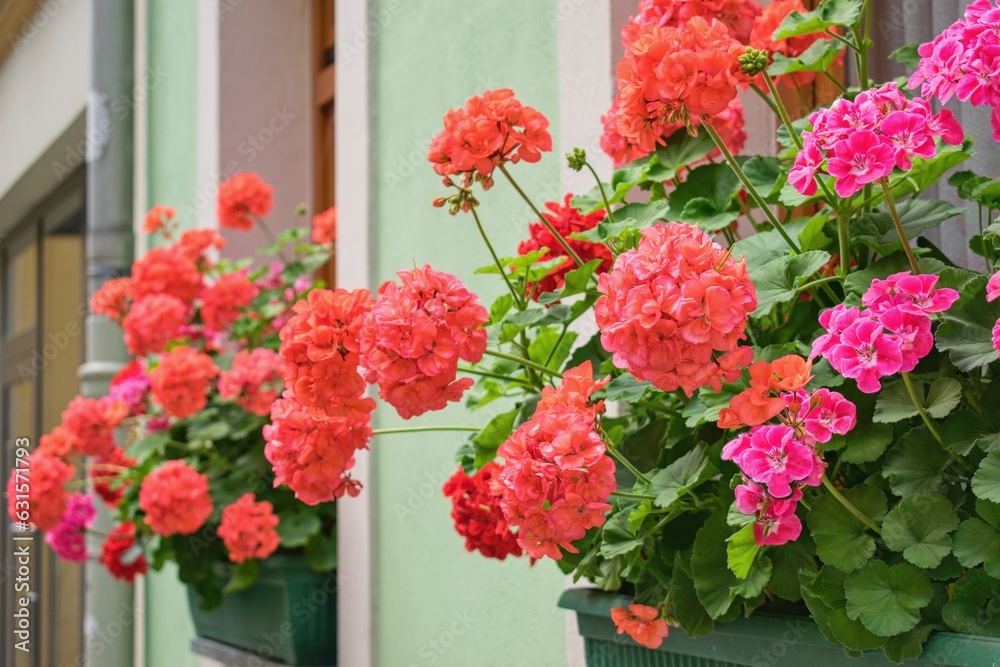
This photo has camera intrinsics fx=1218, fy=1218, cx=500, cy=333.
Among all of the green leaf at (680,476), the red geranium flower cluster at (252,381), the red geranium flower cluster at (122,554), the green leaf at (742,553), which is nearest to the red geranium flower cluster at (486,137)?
the green leaf at (680,476)

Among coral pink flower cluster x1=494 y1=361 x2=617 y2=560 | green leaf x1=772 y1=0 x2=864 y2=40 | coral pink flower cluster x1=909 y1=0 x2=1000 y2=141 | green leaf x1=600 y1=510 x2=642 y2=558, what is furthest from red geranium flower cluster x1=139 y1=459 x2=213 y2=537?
coral pink flower cluster x1=909 y1=0 x2=1000 y2=141

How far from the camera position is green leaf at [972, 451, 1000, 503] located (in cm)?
99

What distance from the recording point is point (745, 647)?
3.95 ft

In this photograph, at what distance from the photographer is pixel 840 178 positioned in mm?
1067

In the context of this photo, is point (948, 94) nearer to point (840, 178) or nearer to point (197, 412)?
point (840, 178)

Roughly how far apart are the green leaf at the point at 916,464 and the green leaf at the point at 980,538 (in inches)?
2.3

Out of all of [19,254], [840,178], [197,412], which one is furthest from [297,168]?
[19,254]

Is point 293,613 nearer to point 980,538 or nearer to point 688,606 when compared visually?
point 688,606

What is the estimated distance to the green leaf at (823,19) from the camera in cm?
131

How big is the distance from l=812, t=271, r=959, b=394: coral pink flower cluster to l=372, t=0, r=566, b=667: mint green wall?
0.95 m

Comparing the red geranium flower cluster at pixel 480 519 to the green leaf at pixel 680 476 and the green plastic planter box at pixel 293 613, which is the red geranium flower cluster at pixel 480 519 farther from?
the green plastic planter box at pixel 293 613

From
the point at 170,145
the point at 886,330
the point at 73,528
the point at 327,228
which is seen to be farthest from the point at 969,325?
the point at 170,145

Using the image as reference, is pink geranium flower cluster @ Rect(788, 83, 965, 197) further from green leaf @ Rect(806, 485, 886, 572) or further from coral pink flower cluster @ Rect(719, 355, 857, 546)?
green leaf @ Rect(806, 485, 886, 572)

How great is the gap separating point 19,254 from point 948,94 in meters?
7.36
